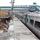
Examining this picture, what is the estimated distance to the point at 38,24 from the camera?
25.0 ft

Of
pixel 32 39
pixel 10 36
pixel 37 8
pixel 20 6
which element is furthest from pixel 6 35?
pixel 20 6

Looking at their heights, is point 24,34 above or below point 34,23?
above

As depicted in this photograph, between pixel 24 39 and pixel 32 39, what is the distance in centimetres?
27

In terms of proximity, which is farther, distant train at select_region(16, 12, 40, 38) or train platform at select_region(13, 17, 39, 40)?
distant train at select_region(16, 12, 40, 38)

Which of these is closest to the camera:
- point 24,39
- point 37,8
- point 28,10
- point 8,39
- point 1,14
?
point 8,39

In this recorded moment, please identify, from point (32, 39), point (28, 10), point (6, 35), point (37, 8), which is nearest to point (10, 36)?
point (6, 35)

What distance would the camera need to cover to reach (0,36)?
4.26 m

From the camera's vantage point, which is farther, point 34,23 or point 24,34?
point 34,23

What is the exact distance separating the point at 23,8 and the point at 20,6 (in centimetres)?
38

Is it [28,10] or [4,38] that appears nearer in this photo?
[4,38]

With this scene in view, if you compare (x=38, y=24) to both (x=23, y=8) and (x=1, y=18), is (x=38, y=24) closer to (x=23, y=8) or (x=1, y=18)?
(x=1, y=18)

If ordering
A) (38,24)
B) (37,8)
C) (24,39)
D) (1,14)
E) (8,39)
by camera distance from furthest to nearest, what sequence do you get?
(37,8), (38,24), (1,14), (24,39), (8,39)

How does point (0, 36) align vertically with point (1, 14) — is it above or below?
below

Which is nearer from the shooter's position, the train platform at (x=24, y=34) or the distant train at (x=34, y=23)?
the train platform at (x=24, y=34)
